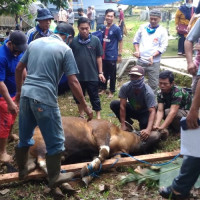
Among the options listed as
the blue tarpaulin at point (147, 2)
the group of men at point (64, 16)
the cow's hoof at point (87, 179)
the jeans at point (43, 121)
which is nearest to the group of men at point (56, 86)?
the jeans at point (43, 121)

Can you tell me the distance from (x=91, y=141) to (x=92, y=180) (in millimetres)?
648

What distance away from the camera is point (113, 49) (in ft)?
23.9

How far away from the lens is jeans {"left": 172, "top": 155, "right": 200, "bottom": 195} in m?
2.79

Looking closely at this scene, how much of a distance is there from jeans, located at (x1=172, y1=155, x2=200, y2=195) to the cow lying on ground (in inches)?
48.9

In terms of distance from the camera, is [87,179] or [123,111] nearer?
[87,179]

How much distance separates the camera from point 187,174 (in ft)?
9.30

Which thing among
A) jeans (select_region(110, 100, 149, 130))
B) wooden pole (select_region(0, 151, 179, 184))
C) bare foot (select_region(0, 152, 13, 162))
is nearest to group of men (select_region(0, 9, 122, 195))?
wooden pole (select_region(0, 151, 179, 184))

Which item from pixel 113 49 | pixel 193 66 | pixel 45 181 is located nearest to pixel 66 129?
pixel 45 181

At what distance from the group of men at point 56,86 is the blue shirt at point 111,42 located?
0.86ft

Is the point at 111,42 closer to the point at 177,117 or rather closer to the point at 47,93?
the point at 177,117

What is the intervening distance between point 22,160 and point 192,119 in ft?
6.57

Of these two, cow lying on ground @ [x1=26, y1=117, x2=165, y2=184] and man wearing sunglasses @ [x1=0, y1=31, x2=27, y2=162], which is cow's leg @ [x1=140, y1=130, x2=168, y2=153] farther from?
man wearing sunglasses @ [x1=0, y1=31, x2=27, y2=162]

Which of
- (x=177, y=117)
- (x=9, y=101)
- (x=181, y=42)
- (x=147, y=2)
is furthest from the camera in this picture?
(x=147, y=2)

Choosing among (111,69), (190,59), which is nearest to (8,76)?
(190,59)
